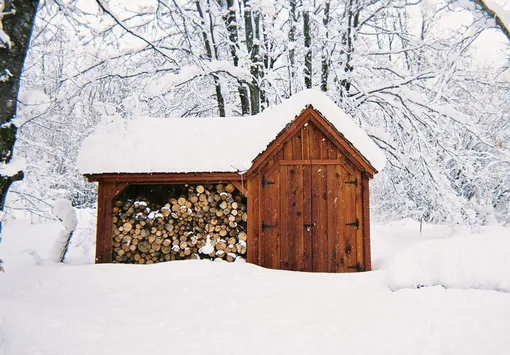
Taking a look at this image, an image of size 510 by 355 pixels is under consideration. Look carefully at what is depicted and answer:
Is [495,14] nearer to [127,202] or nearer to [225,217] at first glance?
[225,217]

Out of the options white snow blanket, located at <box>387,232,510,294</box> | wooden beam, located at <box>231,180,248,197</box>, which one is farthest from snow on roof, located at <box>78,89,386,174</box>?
white snow blanket, located at <box>387,232,510,294</box>

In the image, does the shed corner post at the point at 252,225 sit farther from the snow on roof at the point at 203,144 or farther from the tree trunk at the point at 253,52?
the tree trunk at the point at 253,52

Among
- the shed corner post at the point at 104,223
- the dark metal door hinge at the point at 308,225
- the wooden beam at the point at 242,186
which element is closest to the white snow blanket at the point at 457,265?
the dark metal door hinge at the point at 308,225

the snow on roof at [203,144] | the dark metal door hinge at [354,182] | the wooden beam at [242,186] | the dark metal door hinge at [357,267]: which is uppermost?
the snow on roof at [203,144]

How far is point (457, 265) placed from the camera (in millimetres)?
3680

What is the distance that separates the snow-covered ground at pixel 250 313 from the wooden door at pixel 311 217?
1014 mm

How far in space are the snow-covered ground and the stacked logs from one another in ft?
4.31

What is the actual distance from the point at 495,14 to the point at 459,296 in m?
2.75

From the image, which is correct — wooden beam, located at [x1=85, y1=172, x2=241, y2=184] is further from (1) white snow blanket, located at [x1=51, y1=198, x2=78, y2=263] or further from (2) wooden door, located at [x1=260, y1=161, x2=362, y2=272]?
(1) white snow blanket, located at [x1=51, y1=198, x2=78, y2=263]

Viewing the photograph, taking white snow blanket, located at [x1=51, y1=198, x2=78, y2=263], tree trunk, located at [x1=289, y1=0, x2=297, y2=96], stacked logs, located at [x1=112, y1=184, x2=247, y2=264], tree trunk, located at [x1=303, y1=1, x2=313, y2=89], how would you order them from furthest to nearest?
tree trunk, located at [x1=303, y1=1, x2=313, y2=89]
tree trunk, located at [x1=289, y1=0, x2=297, y2=96]
white snow blanket, located at [x1=51, y1=198, x2=78, y2=263]
stacked logs, located at [x1=112, y1=184, x2=247, y2=264]

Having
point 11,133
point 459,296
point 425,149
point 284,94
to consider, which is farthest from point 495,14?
point 284,94

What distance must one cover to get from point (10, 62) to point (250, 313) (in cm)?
337

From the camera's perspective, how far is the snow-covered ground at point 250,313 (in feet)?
9.52

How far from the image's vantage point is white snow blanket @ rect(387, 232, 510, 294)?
3.48 m
